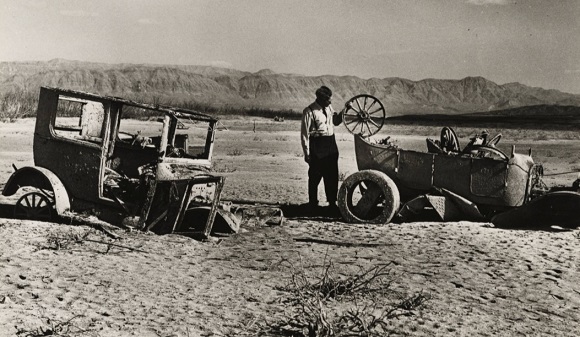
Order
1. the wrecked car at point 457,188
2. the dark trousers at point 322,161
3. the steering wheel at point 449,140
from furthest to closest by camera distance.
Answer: the dark trousers at point 322,161, the steering wheel at point 449,140, the wrecked car at point 457,188

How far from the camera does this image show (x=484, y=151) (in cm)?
934

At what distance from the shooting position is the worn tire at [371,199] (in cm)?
909

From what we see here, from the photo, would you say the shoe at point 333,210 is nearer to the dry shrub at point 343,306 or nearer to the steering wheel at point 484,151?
the steering wheel at point 484,151

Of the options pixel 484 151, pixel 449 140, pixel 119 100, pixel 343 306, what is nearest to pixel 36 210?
pixel 119 100

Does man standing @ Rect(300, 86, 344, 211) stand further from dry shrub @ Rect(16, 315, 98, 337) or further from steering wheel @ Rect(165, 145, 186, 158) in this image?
dry shrub @ Rect(16, 315, 98, 337)

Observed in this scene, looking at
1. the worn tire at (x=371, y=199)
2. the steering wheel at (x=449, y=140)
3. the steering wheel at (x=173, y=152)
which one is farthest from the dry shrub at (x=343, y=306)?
the steering wheel at (x=449, y=140)

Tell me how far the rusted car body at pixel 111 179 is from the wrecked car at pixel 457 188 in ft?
7.72

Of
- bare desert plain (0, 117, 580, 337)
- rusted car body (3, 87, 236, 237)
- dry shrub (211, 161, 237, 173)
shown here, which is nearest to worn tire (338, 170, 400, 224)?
bare desert plain (0, 117, 580, 337)

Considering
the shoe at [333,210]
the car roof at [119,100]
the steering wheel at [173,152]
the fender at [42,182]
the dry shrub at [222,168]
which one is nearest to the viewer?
the car roof at [119,100]

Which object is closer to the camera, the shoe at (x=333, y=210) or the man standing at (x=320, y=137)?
the man standing at (x=320, y=137)

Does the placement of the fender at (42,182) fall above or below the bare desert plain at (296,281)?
above

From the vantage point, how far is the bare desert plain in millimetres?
4977

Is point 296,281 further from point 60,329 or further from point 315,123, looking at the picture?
point 315,123

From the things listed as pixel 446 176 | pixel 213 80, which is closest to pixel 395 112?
pixel 213 80
